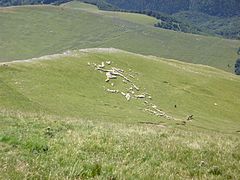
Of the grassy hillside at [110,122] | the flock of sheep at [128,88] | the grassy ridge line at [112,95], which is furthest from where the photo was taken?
the flock of sheep at [128,88]

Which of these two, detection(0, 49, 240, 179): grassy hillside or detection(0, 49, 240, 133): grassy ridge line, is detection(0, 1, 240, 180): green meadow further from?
detection(0, 49, 240, 133): grassy ridge line

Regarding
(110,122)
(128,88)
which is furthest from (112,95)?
(110,122)

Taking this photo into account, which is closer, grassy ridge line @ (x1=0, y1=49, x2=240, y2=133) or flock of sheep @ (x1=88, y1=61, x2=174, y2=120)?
grassy ridge line @ (x1=0, y1=49, x2=240, y2=133)

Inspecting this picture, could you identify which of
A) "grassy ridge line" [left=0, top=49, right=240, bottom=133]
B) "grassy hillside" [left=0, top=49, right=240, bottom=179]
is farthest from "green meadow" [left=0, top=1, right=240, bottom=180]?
"grassy ridge line" [left=0, top=49, right=240, bottom=133]

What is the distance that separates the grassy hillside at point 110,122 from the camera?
34.6 feet

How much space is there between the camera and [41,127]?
17.6m

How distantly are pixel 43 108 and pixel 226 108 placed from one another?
3378cm

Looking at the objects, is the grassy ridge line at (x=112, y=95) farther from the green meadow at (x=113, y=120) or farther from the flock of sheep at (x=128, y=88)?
the flock of sheep at (x=128, y=88)

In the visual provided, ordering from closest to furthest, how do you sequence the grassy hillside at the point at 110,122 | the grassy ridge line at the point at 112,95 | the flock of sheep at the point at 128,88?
the grassy hillside at the point at 110,122
the grassy ridge line at the point at 112,95
the flock of sheep at the point at 128,88

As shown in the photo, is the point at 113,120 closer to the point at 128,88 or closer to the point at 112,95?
the point at 112,95

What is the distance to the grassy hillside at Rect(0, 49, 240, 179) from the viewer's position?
10.5 metres

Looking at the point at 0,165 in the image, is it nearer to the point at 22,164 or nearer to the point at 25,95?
the point at 22,164

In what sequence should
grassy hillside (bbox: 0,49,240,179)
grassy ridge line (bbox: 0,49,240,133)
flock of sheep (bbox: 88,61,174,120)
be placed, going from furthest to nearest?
flock of sheep (bbox: 88,61,174,120) < grassy ridge line (bbox: 0,49,240,133) < grassy hillside (bbox: 0,49,240,179)

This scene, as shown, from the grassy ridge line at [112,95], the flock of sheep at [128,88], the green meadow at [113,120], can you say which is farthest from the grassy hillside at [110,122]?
the flock of sheep at [128,88]
